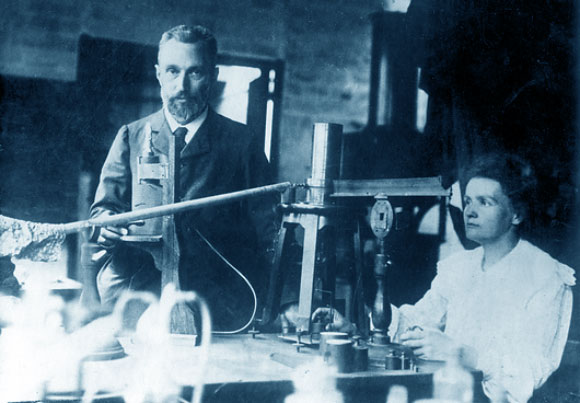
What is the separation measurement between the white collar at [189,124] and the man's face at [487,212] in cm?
94

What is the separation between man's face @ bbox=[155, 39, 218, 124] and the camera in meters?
2.14

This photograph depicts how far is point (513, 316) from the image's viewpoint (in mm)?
2123

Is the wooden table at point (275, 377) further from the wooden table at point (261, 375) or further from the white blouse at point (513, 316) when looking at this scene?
the white blouse at point (513, 316)

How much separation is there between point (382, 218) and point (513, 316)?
566mm

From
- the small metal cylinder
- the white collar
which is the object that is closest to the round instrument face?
the small metal cylinder

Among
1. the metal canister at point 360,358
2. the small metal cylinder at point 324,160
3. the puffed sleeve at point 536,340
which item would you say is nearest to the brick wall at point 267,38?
the small metal cylinder at point 324,160

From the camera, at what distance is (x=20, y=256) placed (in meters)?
1.95

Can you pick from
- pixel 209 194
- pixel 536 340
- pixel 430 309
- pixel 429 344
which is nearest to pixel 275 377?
pixel 429 344

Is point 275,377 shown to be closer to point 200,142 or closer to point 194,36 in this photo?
point 200,142

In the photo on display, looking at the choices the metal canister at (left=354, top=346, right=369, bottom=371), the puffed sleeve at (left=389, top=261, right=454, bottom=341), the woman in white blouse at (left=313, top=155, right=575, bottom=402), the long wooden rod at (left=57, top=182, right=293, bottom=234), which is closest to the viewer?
the metal canister at (left=354, top=346, right=369, bottom=371)

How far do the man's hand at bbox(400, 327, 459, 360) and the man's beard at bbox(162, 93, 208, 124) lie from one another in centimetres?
101

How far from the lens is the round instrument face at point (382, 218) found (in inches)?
78.5

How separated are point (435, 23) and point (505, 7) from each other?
25 centimetres

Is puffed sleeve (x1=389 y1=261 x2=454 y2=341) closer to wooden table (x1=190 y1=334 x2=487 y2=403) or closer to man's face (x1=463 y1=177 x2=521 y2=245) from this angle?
man's face (x1=463 y1=177 x2=521 y2=245)
